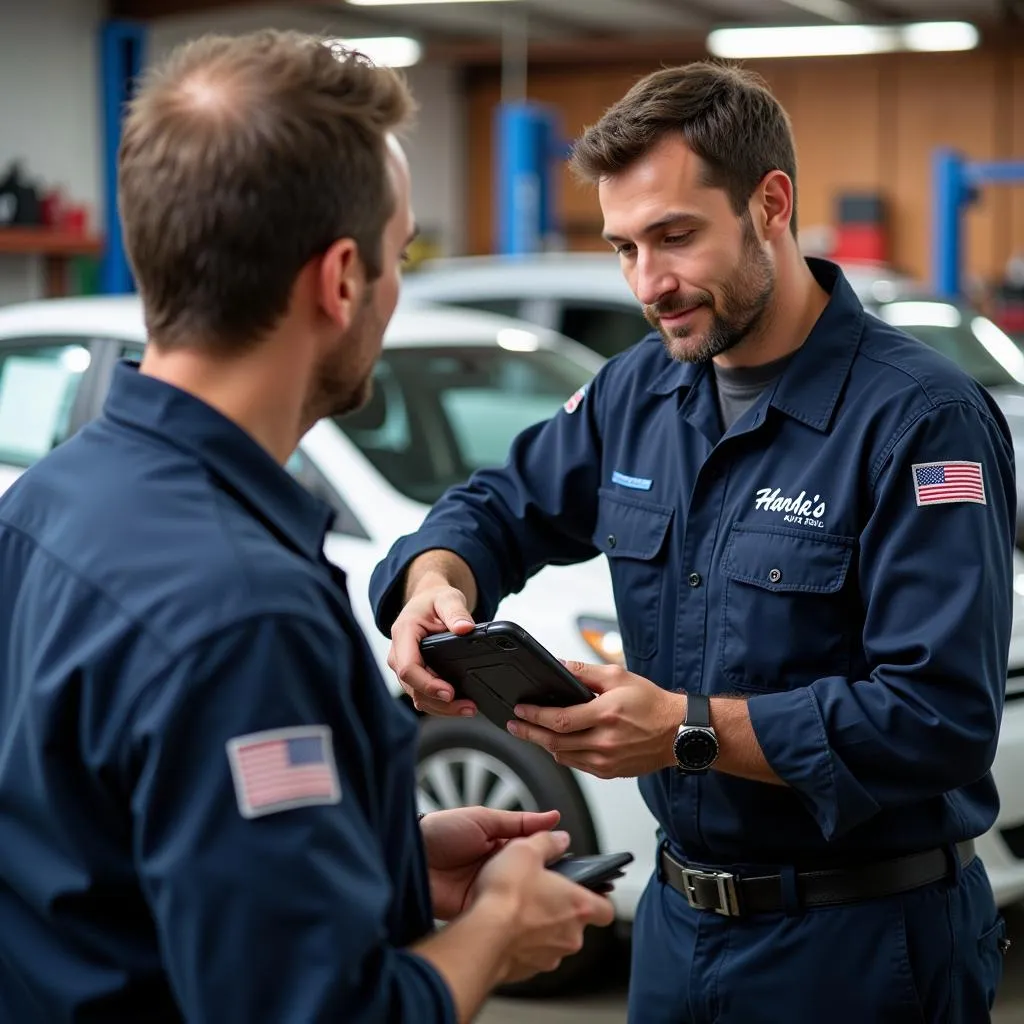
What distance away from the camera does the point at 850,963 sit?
1.99 meters

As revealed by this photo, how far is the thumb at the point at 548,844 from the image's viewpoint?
1.41 m

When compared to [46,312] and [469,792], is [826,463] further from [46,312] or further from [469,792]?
[46,312]

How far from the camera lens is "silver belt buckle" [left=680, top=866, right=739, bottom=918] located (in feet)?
6.70

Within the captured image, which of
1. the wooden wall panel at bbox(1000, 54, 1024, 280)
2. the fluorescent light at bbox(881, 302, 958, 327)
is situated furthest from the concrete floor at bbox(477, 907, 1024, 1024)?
the wooden wall panel at bbox(1000, 54, 1024, 280)

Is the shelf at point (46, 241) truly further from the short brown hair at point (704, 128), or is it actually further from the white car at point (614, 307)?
the short brown hair at point (704, 128)

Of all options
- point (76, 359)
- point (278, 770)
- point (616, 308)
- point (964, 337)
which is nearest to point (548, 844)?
point (278, 770)

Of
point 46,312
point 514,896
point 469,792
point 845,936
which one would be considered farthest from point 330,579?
point 46,312

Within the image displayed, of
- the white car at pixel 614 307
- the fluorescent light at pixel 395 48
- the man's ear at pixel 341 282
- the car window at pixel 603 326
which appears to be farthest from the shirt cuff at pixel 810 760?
the fluorescent light at pixel 395 48

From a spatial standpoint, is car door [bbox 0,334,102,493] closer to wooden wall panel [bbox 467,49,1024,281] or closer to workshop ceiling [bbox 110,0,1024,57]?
workshop ceiling [bbox 110,0,1024,57]

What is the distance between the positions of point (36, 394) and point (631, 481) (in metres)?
3.07

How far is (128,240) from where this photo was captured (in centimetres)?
131

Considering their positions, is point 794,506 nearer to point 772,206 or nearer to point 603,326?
point 772,206

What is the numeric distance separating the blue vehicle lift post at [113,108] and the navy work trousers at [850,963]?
10.0m

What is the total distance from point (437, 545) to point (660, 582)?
32 centimetres
